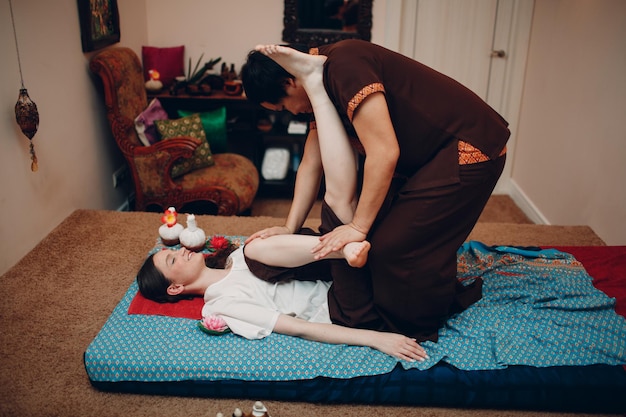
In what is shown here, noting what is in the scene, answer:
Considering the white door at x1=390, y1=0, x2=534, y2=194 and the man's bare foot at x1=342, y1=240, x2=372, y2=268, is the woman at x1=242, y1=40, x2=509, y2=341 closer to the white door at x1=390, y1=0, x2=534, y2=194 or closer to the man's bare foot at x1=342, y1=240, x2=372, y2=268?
the man's bare foot at x1=342, y1=240, x2=372, y2=268

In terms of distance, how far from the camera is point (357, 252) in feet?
5.62

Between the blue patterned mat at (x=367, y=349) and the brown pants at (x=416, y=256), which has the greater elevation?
the brown pants at (x=416, y=256)

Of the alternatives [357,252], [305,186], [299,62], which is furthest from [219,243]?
[299,62]

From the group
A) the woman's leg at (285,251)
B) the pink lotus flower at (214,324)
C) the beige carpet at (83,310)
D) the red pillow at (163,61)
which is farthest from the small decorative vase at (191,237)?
the red pillow at (163,61)

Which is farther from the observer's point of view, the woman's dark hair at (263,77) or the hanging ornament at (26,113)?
the hanging ornament at (26,113)

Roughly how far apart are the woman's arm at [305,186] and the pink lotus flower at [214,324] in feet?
1.17

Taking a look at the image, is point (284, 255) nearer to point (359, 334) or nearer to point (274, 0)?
point (359, 334)

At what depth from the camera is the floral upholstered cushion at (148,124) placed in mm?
3359

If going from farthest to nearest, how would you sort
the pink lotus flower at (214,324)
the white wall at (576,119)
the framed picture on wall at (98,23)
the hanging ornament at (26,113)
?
the framed picture on wall at (98,23), the white wall at (576,119), the hanging ornament at (26,113), the pink lotus flower at (214,324)

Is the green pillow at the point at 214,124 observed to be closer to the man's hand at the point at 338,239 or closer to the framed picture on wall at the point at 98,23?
the framed picture on wall at the point at 98,23

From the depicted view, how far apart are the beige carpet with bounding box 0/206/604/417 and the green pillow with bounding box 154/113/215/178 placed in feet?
1.75

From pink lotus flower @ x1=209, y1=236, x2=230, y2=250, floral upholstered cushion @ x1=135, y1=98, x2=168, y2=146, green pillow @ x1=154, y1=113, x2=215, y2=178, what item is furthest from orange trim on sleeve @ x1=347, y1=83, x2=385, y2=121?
floral upholstered cushion @ x1=135, y1=98, x2=168, y2=146

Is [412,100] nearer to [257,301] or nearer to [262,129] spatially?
[257,301]

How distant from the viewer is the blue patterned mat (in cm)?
179
